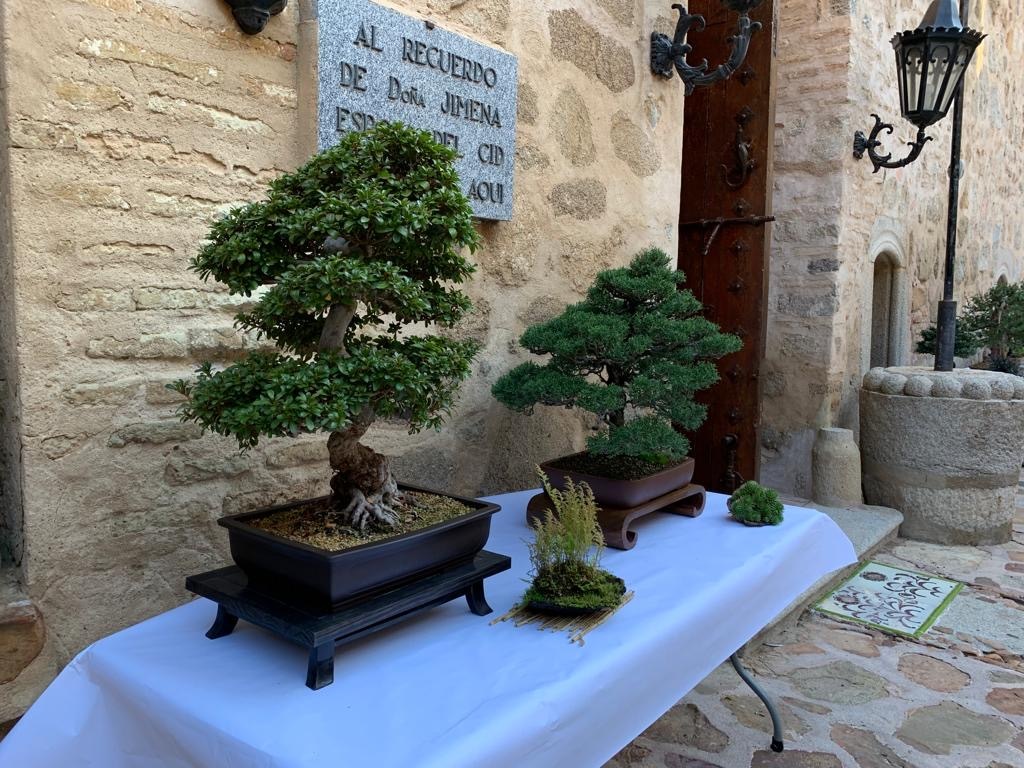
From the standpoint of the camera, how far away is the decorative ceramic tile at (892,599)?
3.00 m

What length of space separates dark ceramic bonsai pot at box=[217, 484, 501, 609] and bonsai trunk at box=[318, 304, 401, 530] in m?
0.08

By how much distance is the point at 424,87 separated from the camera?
6.27 ft

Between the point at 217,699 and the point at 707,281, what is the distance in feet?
11.2

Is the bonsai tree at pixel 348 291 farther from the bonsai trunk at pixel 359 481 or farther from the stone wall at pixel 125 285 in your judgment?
the stone wall at pixel 125 285

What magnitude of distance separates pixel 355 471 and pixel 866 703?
1.97 meters

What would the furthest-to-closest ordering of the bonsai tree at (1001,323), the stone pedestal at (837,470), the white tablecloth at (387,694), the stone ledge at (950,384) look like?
1. the bonsai tree at (1001,323)
2. the stone pedestal at (837,470)
3. the stone ledge at (950,384)
4. the white tablecloth at (387,694)

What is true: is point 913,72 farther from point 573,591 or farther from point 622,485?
point 573,591

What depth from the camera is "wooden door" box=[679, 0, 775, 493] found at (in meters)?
3.73

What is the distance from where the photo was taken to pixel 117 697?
110cm

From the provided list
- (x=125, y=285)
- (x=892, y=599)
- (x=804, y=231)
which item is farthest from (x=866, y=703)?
(x=804, y=231)

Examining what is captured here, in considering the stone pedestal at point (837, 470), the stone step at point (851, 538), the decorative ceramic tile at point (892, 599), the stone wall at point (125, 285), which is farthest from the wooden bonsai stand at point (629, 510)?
the stone pedestal at point (837, 470)

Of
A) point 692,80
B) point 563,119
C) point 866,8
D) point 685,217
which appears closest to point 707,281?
point 685,217

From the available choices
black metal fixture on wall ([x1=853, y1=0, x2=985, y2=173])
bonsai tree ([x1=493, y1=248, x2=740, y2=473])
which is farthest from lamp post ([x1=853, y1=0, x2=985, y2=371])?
bonsai tree ([x1=493, y1=248, x2=740, y2=473])

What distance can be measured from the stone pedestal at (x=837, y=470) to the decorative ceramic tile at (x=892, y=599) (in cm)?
64
